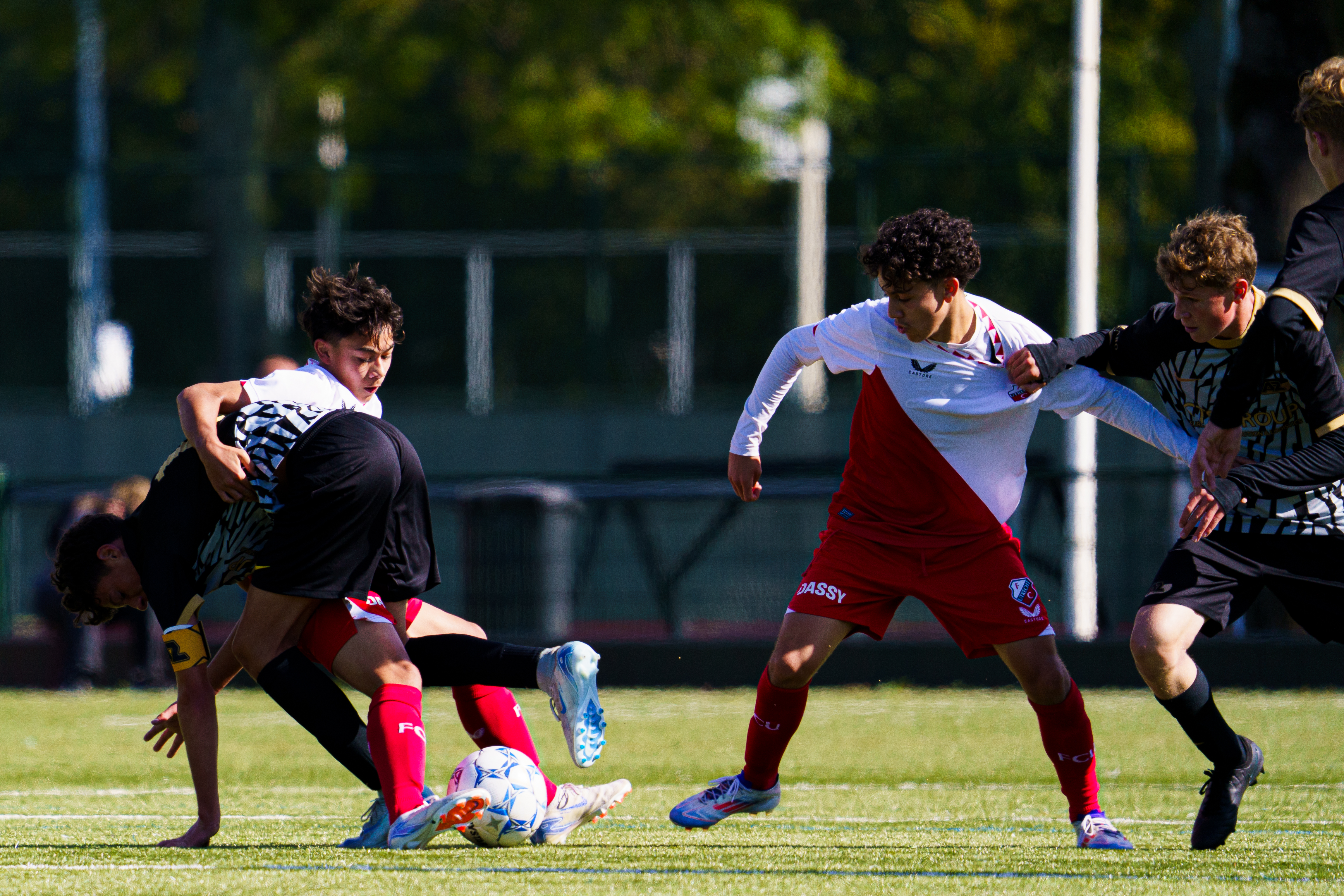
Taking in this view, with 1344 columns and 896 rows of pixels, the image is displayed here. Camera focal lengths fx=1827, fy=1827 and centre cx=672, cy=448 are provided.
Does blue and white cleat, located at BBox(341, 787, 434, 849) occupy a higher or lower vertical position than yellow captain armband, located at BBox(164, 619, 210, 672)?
lower

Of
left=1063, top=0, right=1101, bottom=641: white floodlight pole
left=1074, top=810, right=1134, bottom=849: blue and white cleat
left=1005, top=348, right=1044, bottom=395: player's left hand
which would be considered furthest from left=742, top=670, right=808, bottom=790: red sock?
left=1063, top=0, right=1101, bottom=641: white floodlight pole

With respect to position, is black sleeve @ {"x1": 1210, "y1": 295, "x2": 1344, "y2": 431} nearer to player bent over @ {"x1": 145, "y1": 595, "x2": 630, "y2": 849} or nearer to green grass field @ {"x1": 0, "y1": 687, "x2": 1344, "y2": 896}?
green grass field @ {"x1": 0, "y1": 687, "x2": 1344, "y2": 896}

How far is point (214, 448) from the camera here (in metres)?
5.04

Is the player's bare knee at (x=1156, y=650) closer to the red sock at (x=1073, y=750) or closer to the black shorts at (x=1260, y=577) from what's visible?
the black shorts at (x=1260, y=577)

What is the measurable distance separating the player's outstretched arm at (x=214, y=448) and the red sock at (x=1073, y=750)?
2339 mm

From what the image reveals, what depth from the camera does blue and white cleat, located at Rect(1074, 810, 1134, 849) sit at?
203 inches

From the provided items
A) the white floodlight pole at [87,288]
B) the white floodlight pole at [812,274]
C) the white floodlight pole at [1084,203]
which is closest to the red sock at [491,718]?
the white floodlight pole at [1084,203]

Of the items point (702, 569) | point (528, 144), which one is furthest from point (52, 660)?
point (528, 144)

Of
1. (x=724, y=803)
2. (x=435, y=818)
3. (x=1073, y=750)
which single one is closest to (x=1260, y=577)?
(x=1073, y=750)

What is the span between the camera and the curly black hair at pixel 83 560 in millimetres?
5270

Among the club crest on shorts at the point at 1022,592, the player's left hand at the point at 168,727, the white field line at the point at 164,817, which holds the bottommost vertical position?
the white field line at the point at 164,817

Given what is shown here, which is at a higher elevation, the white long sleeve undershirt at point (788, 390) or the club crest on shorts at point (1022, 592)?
the white long sleeve undershirt at point (788, 390)

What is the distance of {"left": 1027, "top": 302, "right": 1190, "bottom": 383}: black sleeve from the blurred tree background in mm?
8263

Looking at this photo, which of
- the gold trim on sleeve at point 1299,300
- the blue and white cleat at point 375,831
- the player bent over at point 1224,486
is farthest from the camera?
the blue and white cleat at point 375,831
